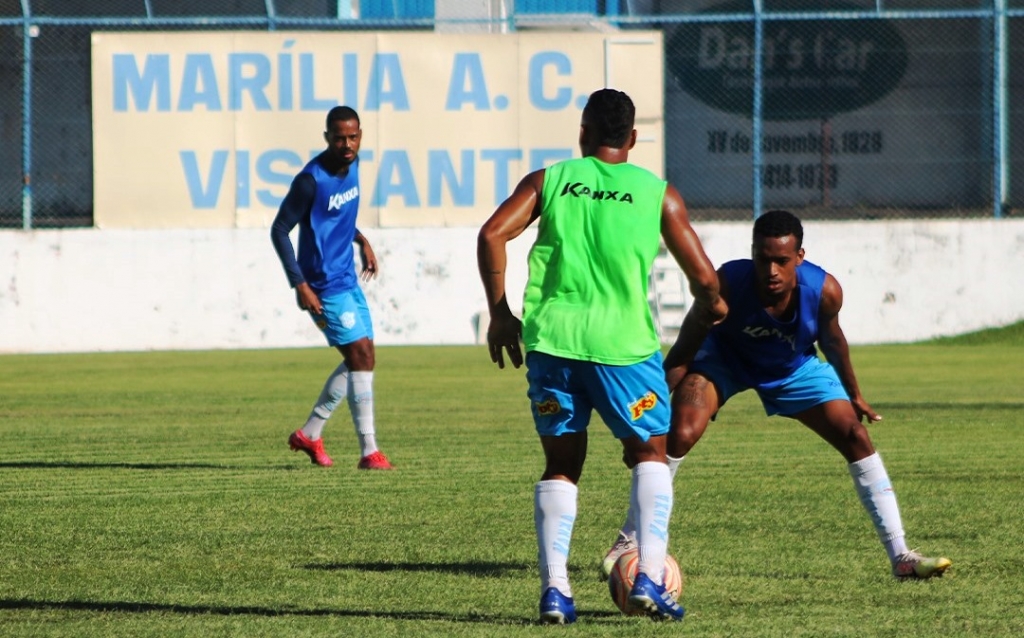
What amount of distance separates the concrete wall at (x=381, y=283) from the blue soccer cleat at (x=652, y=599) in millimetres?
16840

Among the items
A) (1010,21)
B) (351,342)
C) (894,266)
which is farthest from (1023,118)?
(351,342)

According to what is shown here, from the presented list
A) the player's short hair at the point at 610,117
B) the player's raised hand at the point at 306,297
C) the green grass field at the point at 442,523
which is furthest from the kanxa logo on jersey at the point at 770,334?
the player's raised hand at the point at 306,297

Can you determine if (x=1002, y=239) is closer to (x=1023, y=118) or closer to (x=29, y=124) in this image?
(x=1023, y=118)

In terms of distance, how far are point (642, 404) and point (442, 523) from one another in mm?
2833

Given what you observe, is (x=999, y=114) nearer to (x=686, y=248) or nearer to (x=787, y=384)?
(x=787, y=384)

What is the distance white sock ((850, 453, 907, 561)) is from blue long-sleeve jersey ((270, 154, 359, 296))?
488 centimetres

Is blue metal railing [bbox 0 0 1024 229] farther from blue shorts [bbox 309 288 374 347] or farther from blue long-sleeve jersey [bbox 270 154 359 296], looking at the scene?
blue shorts [bbox 309 288 374 347]

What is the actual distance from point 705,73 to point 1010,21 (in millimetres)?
4030

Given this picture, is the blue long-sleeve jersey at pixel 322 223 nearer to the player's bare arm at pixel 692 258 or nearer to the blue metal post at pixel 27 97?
the player's bare arm at pixel 692 258

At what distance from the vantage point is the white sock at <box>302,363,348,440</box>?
11492 millimetres

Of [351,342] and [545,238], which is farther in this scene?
[351,342]

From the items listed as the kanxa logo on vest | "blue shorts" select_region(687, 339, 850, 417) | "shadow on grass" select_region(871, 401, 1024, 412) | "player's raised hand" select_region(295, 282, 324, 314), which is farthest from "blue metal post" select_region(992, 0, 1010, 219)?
the kanxa logo on vest

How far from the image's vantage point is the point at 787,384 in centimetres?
750

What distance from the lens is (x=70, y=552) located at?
795 centimetres
